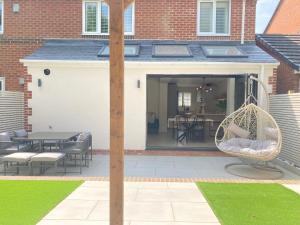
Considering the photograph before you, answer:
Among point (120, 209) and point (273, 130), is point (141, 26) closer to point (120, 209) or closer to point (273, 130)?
point (273, 130)

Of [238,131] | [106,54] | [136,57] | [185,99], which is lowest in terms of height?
→ [238,131]

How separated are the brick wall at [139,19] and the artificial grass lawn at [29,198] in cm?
740

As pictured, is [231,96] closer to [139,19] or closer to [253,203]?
[139,19]

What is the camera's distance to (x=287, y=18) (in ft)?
65.7

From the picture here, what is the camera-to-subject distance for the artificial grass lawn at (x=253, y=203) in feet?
14.7

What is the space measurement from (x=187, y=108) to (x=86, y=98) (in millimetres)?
10912

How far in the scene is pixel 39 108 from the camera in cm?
1041

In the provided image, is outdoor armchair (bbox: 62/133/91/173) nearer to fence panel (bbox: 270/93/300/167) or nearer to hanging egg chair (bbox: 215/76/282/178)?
hanging egg chair (bbox: 215/76/282/178)

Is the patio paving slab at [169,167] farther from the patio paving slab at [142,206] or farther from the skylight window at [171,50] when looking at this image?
the skylight window at [171,50]

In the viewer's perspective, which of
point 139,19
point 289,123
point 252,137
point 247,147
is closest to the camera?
point 247,147

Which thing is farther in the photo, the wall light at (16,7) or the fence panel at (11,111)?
the wall light at (16,7)

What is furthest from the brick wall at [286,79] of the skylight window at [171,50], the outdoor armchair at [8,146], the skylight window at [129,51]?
the outdoor armchair at [8,146]

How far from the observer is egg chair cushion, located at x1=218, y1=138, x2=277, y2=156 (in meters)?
7.41

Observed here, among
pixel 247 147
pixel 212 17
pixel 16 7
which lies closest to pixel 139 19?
pixel 212 17
